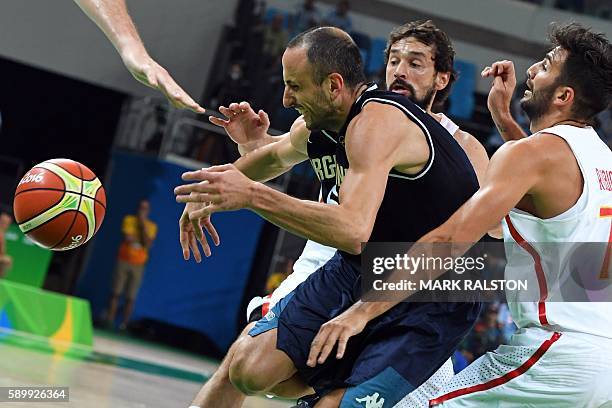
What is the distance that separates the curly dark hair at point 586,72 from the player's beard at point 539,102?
56 millimetres

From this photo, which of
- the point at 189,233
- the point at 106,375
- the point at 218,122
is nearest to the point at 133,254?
the point at 106,375

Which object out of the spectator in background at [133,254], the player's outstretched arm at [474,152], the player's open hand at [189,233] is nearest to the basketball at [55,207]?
the player's open hand at [189,233]

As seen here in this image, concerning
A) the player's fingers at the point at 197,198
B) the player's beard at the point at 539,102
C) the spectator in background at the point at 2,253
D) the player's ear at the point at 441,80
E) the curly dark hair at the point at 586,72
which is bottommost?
the spectator in background at the point at 2,253

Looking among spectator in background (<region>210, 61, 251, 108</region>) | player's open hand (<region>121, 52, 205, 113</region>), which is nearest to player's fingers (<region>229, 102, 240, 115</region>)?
player's open hand (<region>121, 52, 205, 113</region>)

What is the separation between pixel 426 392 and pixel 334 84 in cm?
153

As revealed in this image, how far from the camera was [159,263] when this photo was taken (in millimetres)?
15484

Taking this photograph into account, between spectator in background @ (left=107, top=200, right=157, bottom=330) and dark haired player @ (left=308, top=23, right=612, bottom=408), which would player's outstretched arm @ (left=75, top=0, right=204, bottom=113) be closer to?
dark haired player @ (left=308, top=23, right=612, bottom=408)

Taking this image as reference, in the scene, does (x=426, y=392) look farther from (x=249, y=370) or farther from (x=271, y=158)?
(x=271, y=158)

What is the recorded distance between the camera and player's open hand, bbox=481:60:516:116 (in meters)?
4.91

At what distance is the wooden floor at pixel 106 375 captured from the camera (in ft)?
24.1

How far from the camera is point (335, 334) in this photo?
3938 mm

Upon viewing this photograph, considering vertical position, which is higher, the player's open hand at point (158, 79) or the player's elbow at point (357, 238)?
the player's open hand at point (158, 79)

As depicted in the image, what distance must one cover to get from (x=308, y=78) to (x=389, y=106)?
40 cm

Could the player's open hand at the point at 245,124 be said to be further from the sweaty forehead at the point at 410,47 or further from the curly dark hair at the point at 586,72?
the curly dark hair at the point at 586,72
